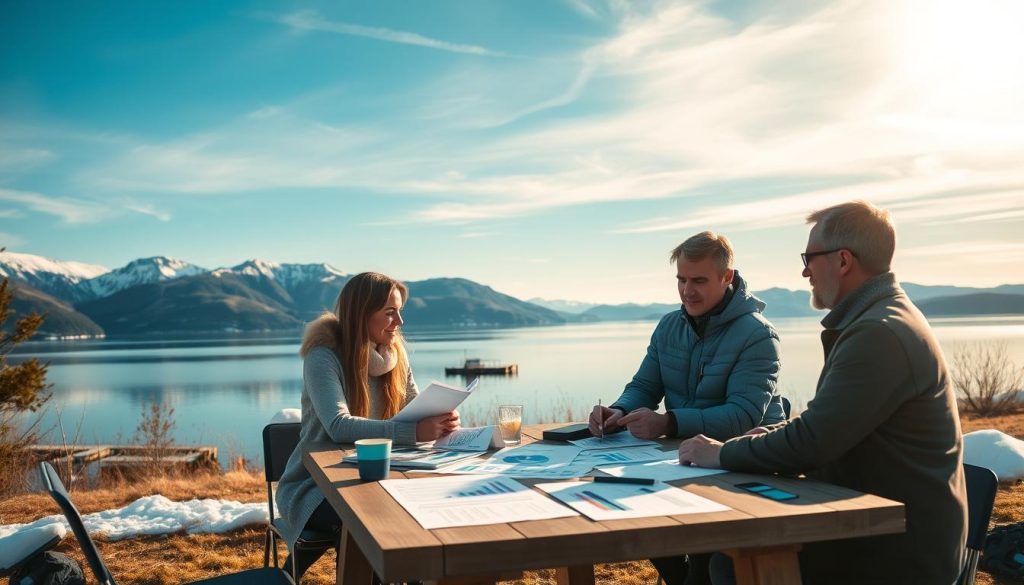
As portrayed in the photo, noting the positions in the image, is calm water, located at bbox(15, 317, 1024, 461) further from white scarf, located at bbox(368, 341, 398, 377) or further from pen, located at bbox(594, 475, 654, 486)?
pen, located at bbox(594, 475, 654, 486)

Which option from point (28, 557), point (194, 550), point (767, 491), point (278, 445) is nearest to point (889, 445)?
point (767, 491)

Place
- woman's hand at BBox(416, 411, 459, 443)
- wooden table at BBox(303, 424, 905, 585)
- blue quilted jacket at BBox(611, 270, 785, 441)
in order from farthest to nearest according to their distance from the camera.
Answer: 1. blue quilted jacket at BBox(611, 270, 785, 441)
2. woman's hand at BBox(416, 411, 459, 443)
3. wooden table at BBox(303, 424, 905, 585)

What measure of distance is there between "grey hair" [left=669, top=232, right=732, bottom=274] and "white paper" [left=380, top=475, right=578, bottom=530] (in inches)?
57.1

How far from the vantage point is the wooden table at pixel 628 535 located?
129cm

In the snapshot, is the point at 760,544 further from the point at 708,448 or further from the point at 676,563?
the point at 676,563

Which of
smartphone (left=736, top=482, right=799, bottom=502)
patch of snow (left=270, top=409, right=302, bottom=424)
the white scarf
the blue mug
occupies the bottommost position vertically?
patch of snow (left=270, top=409, right=302, bottom=424)

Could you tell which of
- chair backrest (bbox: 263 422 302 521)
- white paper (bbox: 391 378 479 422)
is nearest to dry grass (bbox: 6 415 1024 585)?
chair backrest (bbox: 263 422 302 521)

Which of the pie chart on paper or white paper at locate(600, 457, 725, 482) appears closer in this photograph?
white paper at locate(600, 457, 725, 482)

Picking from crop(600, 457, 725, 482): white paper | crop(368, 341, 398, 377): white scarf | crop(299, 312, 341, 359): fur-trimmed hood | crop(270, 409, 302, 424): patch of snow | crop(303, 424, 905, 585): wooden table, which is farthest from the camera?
crop(270, 409, 302, 424): patch of snow

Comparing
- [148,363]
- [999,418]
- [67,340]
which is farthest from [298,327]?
[999,418]

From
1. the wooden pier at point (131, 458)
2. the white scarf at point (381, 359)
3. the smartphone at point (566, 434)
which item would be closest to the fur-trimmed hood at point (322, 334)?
the white scarf at point (381, 359)

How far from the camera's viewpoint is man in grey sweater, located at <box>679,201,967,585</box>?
1771 mm

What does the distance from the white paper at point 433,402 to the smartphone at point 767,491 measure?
959 mm

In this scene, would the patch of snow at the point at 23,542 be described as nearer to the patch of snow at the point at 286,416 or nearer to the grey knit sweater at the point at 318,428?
the grey knit sweater at the point at 318,428
